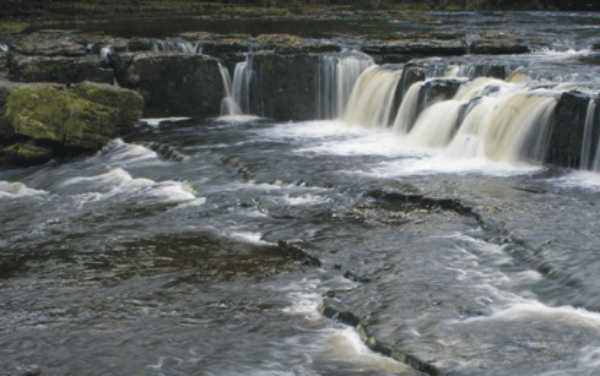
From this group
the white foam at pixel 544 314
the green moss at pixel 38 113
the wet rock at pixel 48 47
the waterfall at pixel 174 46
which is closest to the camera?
the white foam at pixel 544 314

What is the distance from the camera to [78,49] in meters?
19.4

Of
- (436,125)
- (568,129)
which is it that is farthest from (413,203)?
(436,125)

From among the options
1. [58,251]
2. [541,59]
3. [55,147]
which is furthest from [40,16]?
[58,251]

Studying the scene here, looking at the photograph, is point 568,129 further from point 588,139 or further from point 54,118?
point 54,118

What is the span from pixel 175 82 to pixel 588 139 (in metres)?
10.8

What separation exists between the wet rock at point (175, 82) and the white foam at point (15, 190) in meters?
6.12

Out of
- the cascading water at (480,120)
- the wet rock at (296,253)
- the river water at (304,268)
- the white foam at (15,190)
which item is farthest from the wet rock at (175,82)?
the wet rock at (296,253)

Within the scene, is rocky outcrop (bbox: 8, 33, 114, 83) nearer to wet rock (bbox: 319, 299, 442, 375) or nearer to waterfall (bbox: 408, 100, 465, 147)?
waterfall (bbox: 408, 100, 465, 147)

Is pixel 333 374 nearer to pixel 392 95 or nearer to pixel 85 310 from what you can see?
pixel 85 310

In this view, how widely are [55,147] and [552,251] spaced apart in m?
10.6

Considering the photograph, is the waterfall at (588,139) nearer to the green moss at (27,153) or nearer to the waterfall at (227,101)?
the waterfall at (227,101)

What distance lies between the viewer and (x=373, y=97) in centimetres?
1697

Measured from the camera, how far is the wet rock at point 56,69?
1803 cm

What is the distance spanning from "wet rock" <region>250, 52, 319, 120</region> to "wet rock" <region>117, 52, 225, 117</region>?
1063 millimetres
